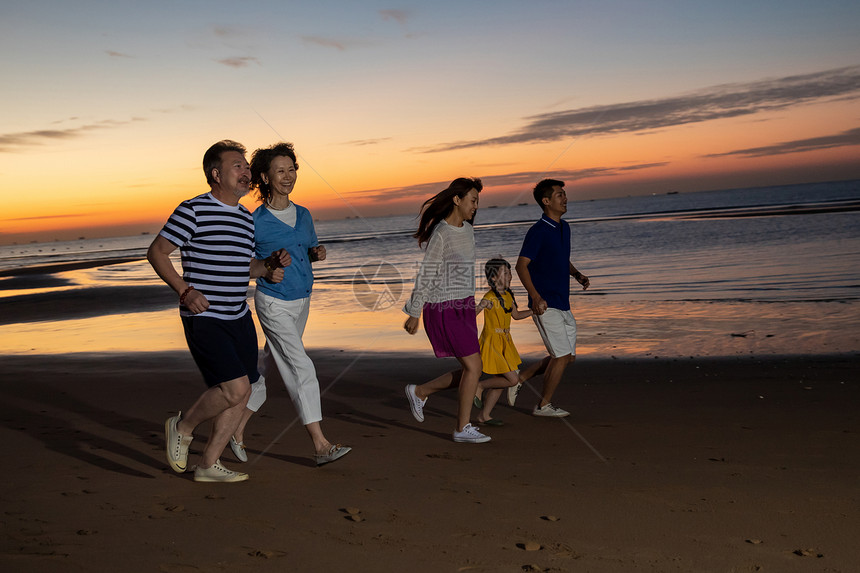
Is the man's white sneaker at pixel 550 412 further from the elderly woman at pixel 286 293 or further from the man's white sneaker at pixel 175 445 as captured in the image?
the man's white sneaker at pixel 175 445

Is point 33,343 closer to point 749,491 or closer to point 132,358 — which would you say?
point 132,358

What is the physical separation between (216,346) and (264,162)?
1.35 metres

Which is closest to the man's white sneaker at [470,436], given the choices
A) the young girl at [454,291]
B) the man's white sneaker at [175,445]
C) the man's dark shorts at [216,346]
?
the young girl at [454,291]

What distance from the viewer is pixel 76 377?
314 inches

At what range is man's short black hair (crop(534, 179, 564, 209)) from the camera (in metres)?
6.04

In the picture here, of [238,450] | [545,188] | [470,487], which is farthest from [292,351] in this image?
[545,188]

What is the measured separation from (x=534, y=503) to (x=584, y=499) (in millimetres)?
277

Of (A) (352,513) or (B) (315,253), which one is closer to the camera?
(A) (352,513)

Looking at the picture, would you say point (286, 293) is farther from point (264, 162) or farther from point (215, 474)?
point (215, 474)

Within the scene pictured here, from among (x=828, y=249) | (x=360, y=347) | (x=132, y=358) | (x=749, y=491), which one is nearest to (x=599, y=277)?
(x=828, y=249)

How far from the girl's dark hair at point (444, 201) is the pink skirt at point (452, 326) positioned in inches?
24.2

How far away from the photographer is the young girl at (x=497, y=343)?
5.67 metres

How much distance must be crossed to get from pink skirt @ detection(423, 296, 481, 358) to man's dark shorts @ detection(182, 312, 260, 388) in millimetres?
1555

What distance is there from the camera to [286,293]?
4504 mm
